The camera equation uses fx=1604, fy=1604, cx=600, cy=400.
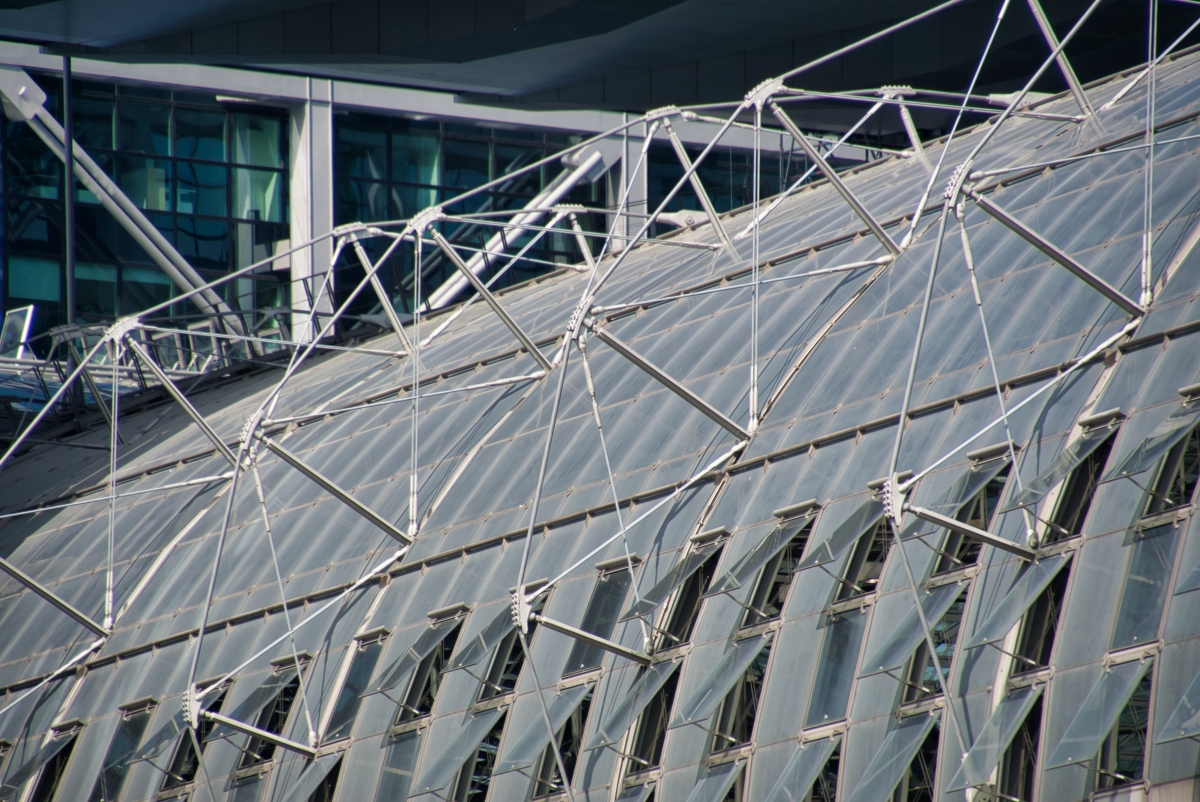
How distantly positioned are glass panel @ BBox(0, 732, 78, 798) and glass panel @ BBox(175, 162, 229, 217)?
122 ft

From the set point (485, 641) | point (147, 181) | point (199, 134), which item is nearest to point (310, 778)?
point (485, 641)

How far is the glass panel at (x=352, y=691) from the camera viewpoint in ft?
91.4

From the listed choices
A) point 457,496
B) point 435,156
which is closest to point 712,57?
point 435,156

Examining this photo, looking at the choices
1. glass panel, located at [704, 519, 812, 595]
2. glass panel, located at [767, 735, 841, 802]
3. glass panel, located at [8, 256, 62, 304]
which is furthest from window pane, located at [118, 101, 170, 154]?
glass panel, located at [767, 735, 841, 802]

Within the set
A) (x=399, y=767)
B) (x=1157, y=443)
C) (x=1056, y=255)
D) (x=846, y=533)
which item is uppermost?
(x=1056, y=255)

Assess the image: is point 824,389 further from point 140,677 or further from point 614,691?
point 140,677

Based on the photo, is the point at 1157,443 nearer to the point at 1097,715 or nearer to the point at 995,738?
the point at 1097,715

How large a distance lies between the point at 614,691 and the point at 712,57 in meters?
36.5

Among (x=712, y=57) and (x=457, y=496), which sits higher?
(x=712, y=57)

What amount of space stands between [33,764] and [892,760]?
20.2 m

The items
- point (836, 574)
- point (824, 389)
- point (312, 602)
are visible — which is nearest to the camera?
point (836, 574)

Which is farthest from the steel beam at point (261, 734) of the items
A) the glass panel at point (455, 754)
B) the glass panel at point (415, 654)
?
the glass panel at point (455, 754)

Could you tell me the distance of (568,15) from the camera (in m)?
48.9

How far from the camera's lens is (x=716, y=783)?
21641 millimetres
